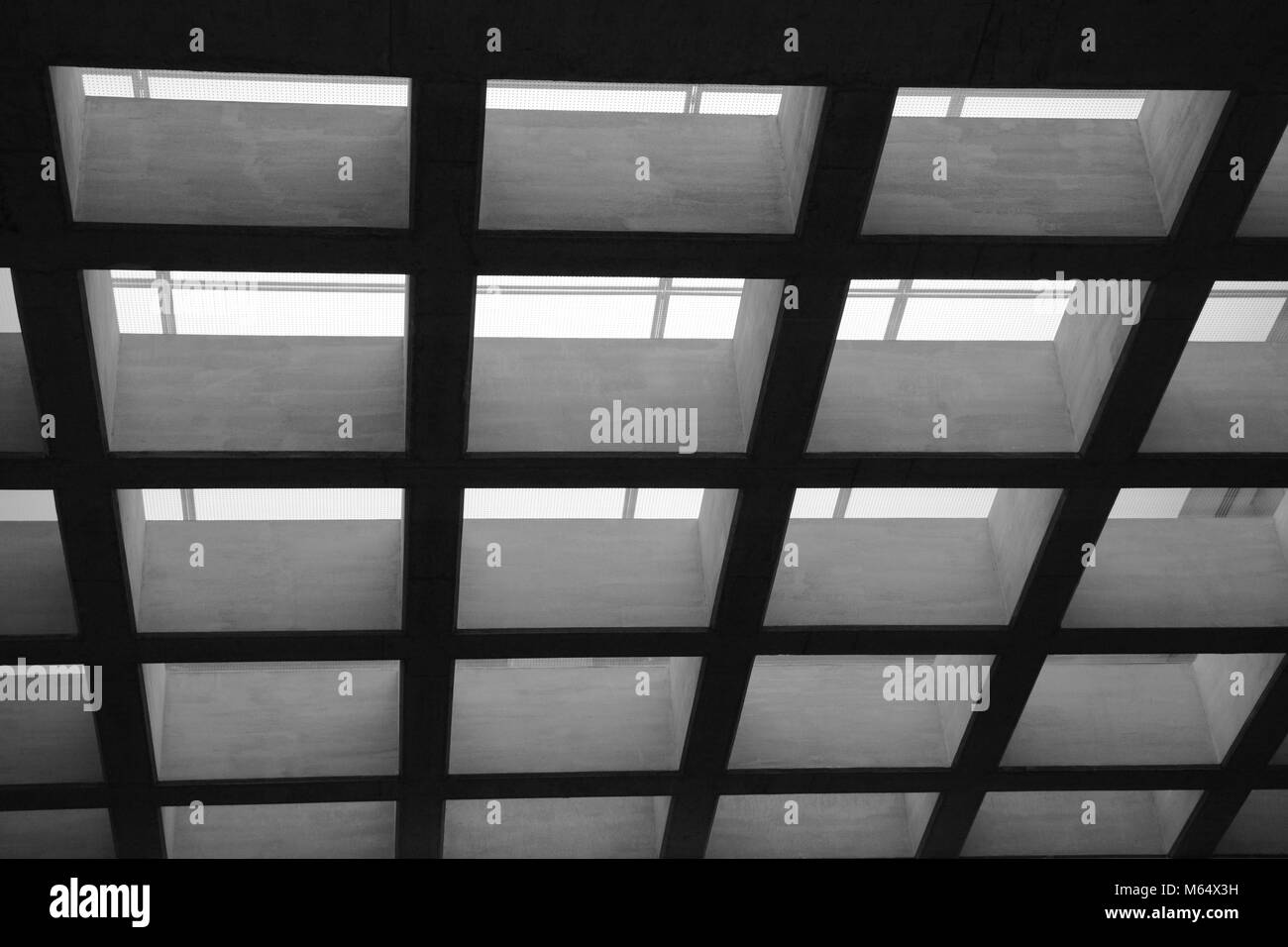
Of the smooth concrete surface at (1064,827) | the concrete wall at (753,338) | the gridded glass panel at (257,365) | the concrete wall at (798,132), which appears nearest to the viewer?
the concrete wall at (798,132)

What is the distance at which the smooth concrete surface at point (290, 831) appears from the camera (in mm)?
26719

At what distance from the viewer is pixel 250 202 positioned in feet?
53.5

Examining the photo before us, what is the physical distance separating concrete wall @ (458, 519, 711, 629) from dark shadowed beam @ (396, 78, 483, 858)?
849 millimetres

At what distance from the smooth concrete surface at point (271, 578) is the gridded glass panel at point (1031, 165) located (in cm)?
928

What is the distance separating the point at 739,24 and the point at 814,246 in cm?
357

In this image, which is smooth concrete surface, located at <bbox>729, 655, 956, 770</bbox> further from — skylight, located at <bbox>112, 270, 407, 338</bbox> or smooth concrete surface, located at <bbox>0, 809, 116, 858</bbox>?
smooth concrete surface, located at <bbox>0, 809, 116, 858</bbox>

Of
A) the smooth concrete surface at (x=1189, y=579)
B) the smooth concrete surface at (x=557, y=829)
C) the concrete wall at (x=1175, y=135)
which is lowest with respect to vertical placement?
the smooth concrete surface at (x=557, y=829)

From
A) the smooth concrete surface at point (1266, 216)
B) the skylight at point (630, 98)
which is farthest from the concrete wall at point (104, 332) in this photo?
the smooth concrete surface at point (1266, 216)

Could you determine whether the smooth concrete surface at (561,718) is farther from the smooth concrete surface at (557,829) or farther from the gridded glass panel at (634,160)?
the gridded glass panel at (634,160)

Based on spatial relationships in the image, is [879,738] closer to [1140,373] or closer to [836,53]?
[1140,373]

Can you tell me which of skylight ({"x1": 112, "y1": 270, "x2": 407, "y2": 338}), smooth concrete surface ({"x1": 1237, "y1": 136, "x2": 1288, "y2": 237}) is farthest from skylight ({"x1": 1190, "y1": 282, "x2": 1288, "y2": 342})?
skylight ({"x1": 112, "y1": 270, "x2": 407, "y2": 338})

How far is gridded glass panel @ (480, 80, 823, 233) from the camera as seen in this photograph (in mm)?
16656
